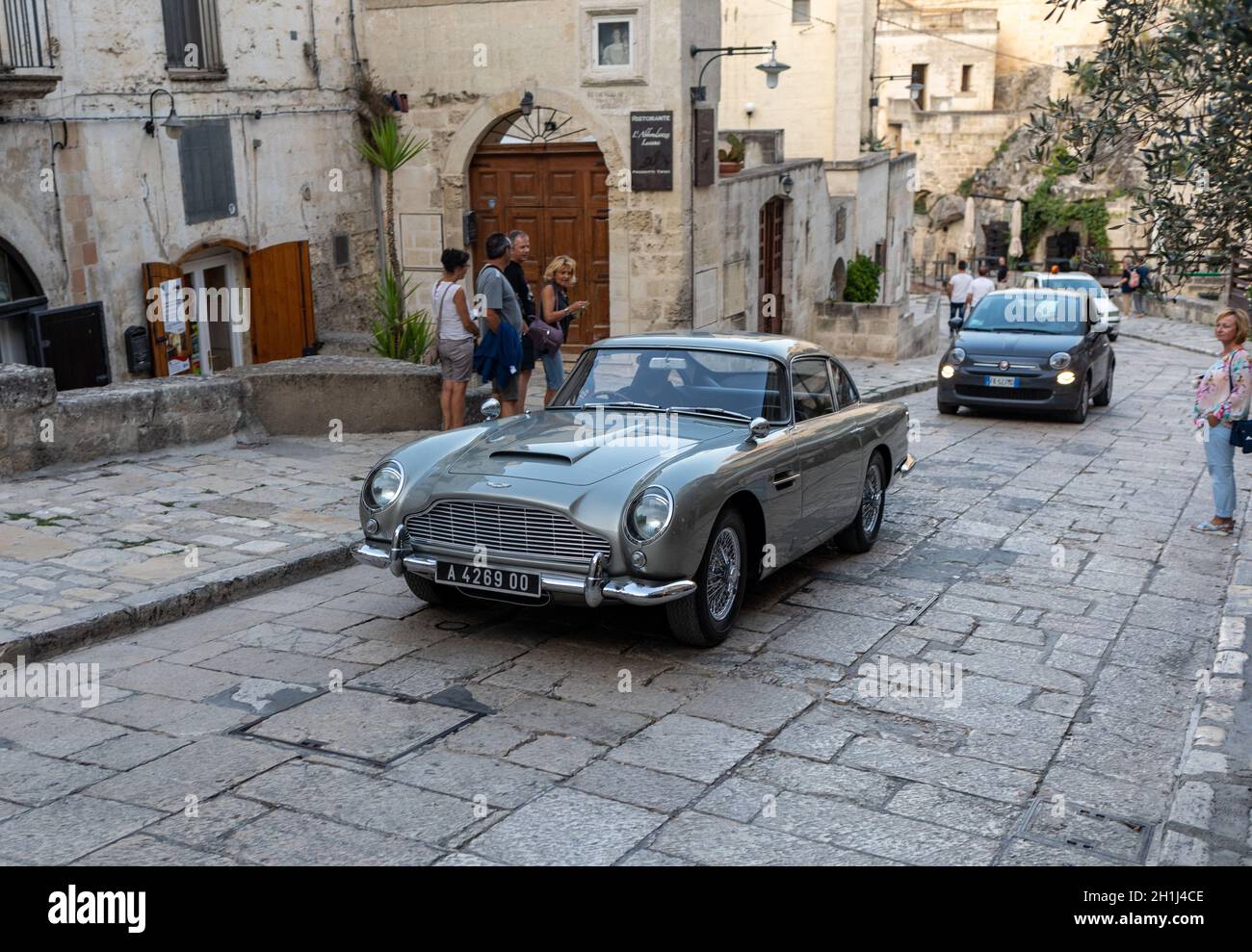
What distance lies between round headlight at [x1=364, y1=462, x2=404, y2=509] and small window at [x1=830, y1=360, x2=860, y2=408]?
3.17m

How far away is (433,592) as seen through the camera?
7.32 meters

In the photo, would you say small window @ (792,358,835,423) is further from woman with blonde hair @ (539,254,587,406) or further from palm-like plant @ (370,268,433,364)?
palm-like plant @ (370,268,433,364)

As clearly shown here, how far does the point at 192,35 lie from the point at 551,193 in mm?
5137

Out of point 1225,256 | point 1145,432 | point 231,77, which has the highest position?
point 231,77

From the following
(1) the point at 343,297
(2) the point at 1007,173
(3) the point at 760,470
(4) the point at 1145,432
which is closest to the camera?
(3) the point at 760,470

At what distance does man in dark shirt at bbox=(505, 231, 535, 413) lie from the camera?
11.5m

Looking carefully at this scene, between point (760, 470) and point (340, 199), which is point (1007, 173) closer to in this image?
point (340, 199)

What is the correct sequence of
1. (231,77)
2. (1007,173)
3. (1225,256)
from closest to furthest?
1. (1225,256)
2. (231,77)
3. (1007,173)

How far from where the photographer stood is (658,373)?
26.1 ft

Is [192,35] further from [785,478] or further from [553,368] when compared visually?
[785,478]

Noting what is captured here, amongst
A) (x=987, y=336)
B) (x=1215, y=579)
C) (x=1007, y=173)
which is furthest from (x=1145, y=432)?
(x=1007, y=173)

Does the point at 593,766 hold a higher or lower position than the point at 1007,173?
lower

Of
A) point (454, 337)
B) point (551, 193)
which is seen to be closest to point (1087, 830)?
point (454, 337)

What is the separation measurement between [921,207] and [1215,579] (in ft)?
183
